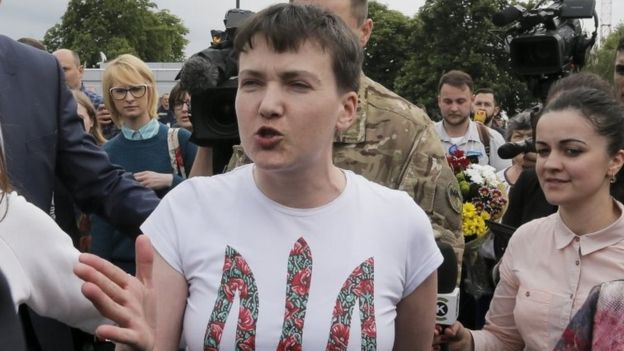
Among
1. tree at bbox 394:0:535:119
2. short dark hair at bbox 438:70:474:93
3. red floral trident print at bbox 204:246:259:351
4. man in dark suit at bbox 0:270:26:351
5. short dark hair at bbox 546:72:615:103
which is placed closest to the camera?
man in dark suit at bbox 0:270:26:351

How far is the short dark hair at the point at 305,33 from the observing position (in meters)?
2.02

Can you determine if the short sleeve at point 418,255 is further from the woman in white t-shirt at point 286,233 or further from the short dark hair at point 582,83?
the short dark hair at point 582,83

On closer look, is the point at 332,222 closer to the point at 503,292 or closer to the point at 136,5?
the point at 503,292

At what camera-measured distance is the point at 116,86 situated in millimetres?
4805

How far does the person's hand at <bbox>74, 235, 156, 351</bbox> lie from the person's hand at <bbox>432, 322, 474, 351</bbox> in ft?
4.01

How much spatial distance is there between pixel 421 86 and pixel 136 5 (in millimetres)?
26511

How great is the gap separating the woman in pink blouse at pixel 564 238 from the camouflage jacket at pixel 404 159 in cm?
25

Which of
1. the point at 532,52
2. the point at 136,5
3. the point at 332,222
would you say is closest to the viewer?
the point at 332,222

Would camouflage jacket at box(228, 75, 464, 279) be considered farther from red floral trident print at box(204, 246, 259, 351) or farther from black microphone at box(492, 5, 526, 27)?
black microphone at box(492, 5, 526, 27)

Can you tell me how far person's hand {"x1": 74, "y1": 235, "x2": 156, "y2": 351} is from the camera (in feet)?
4.70

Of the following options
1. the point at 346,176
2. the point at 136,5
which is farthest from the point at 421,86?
the point at 346,176

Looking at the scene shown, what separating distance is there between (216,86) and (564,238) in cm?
129

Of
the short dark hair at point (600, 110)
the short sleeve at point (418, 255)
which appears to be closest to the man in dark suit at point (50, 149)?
the short sleeve at point (418, 255)

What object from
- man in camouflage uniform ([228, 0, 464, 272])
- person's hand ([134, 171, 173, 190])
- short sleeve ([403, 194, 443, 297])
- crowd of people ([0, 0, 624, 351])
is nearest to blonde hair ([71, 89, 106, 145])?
person's hand ([134, 171, 173, 190])
